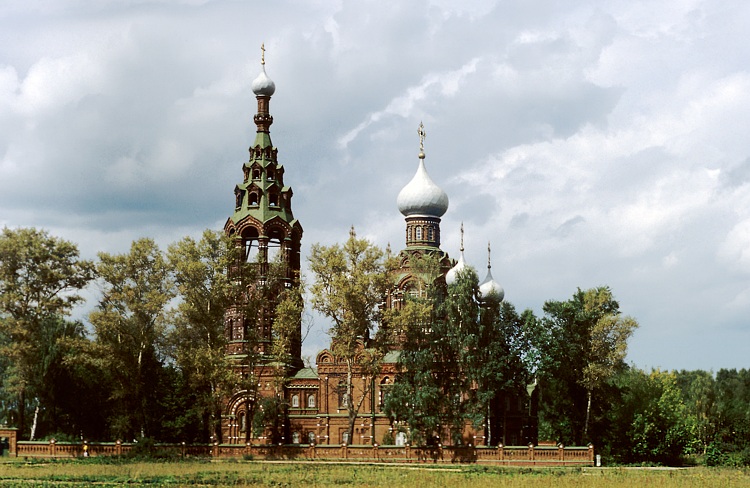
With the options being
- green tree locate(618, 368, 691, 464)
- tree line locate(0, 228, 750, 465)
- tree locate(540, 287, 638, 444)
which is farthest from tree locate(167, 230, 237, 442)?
green tree locate(618, 368, 691, 464)

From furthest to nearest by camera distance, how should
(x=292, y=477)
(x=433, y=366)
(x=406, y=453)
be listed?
1. (x=433, y=366)
2. (x=406, y=453)
3. (x=292, y=477)

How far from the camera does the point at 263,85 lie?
228ft

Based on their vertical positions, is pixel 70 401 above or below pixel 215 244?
below

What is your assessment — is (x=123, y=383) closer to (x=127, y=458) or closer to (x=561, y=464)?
(x=127, y=458)

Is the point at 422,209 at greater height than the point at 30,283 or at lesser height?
greater

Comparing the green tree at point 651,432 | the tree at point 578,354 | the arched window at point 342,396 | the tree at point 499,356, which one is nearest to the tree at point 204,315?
the arched window at point 342,396

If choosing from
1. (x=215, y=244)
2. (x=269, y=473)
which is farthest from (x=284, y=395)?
(x=269, y=473)

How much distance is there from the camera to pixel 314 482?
35500 millimetres

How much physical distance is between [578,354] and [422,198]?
2181 cm

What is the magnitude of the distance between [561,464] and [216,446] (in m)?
17.2

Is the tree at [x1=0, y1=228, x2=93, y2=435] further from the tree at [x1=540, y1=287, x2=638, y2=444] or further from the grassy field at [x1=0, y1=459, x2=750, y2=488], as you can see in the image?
the tree at [x1=540, y1=287, x2=638, y2=444]

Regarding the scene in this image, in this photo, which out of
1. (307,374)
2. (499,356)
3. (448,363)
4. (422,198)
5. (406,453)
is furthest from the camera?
(422,198)

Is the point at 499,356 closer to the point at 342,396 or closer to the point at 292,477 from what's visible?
the point at 342,396

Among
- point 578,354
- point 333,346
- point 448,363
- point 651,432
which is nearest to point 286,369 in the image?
point 333,346
